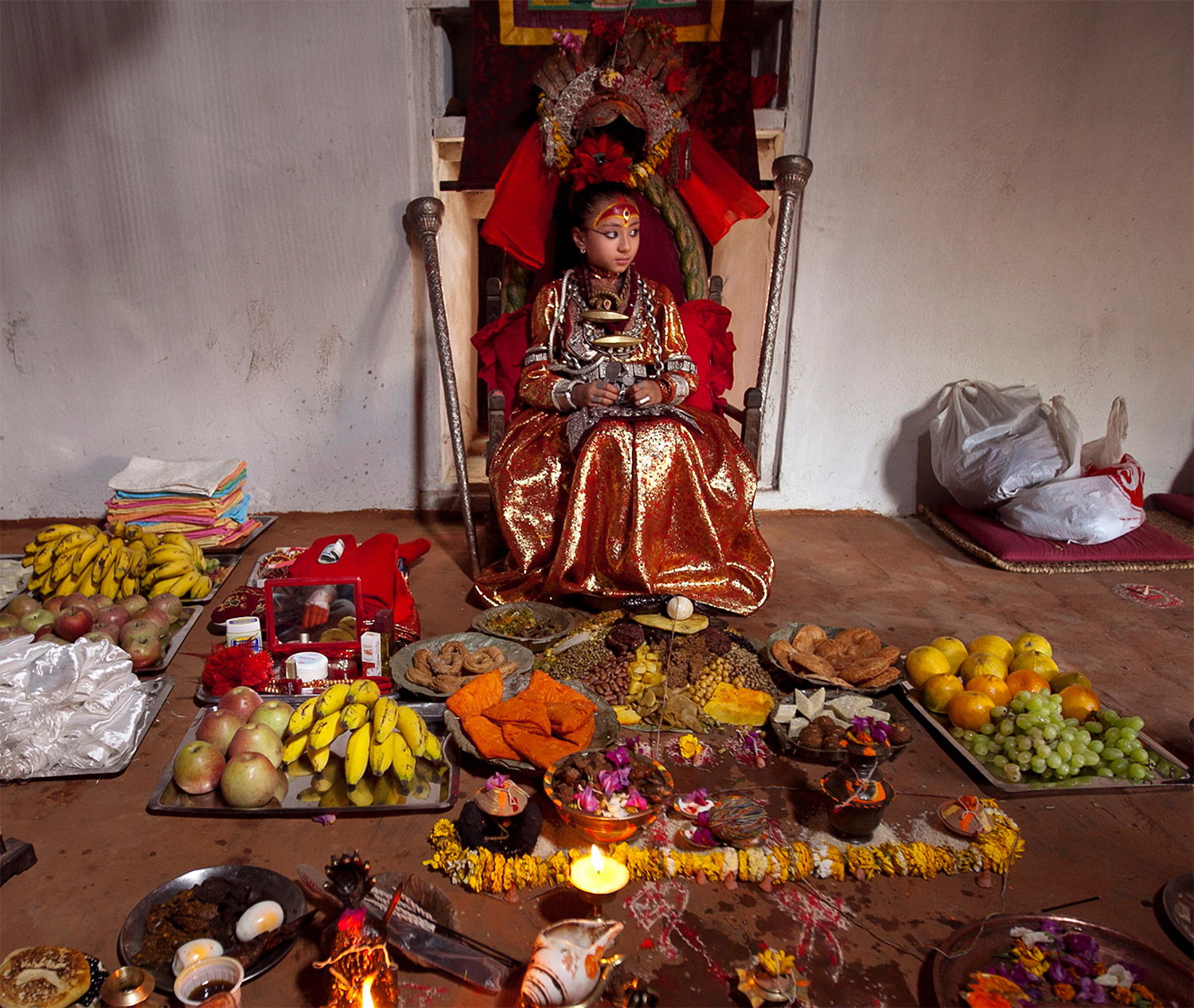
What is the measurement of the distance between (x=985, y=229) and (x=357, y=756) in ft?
15.3

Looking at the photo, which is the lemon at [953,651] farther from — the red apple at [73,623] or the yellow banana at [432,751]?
the red apple at [73,623]

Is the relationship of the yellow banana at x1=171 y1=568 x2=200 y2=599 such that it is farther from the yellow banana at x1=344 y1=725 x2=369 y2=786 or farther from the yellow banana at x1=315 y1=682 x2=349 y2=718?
the yellow banana at x1=344 y1=725 x2=369 y2=786

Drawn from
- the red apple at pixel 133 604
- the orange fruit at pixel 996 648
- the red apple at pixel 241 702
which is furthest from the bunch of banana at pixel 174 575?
A: the orange fruit at pixel 996 648

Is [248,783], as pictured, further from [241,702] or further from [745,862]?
[745,862]

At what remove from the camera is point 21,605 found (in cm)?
345

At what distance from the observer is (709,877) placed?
219 centimetres

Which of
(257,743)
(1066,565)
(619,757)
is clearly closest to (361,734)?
(257,743)

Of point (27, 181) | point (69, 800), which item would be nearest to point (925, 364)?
point (69, 800)

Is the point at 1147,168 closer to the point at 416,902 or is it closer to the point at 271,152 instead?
the point at 271,152

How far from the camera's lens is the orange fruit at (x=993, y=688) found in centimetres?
287

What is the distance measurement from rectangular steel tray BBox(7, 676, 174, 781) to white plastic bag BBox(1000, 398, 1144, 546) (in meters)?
4.40

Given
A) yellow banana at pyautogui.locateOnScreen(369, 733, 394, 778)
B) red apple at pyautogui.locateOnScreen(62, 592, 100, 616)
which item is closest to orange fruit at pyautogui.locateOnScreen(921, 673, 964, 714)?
yellow banana at pyautogui.locateOnScreen(369, 733, 394, 778)

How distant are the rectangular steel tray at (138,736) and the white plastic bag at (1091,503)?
4.40 metres

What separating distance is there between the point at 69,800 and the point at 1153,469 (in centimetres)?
623
